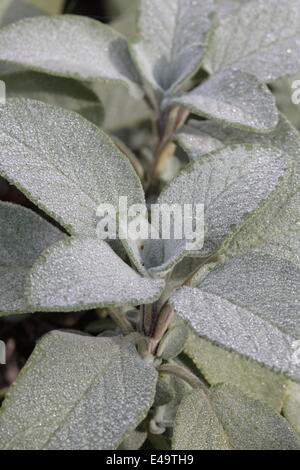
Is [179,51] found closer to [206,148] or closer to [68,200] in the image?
[206,148]

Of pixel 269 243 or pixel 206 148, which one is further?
pixel 206 148

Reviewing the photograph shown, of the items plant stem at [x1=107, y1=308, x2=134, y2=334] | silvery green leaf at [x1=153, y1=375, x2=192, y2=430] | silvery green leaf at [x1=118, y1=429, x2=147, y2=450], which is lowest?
silvery green leaf at [x1=118, y1=429, x2=147, y2=450]

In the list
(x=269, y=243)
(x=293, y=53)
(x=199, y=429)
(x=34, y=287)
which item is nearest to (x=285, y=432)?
(x=199, y=429)

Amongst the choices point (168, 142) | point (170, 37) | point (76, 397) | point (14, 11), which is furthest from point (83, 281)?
point (14, 11)

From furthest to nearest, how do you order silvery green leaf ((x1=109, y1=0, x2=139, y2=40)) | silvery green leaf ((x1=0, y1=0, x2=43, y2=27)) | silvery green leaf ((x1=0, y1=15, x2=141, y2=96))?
silvery green leaf ((x1=109, y1=0, x2=139, y2=40)) < silvery green leaf ((x1=0, y1=0, x2=43, y2=27)) < silvery green leaf ((x1=0, y1=15, x2=141, y2=96))

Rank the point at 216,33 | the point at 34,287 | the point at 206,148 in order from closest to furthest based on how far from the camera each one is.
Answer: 1. the point at 34,287
2. the point at 206,148
3. the point at 216,33

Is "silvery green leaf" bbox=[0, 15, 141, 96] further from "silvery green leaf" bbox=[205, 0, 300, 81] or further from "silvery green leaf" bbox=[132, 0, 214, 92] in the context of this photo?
"silvery green leaf" bbox=[205, 0, 300, 81]

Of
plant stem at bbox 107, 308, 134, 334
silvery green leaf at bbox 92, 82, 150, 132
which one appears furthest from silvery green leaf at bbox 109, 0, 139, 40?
plant stem at bbox 107, 308, 134, 334
